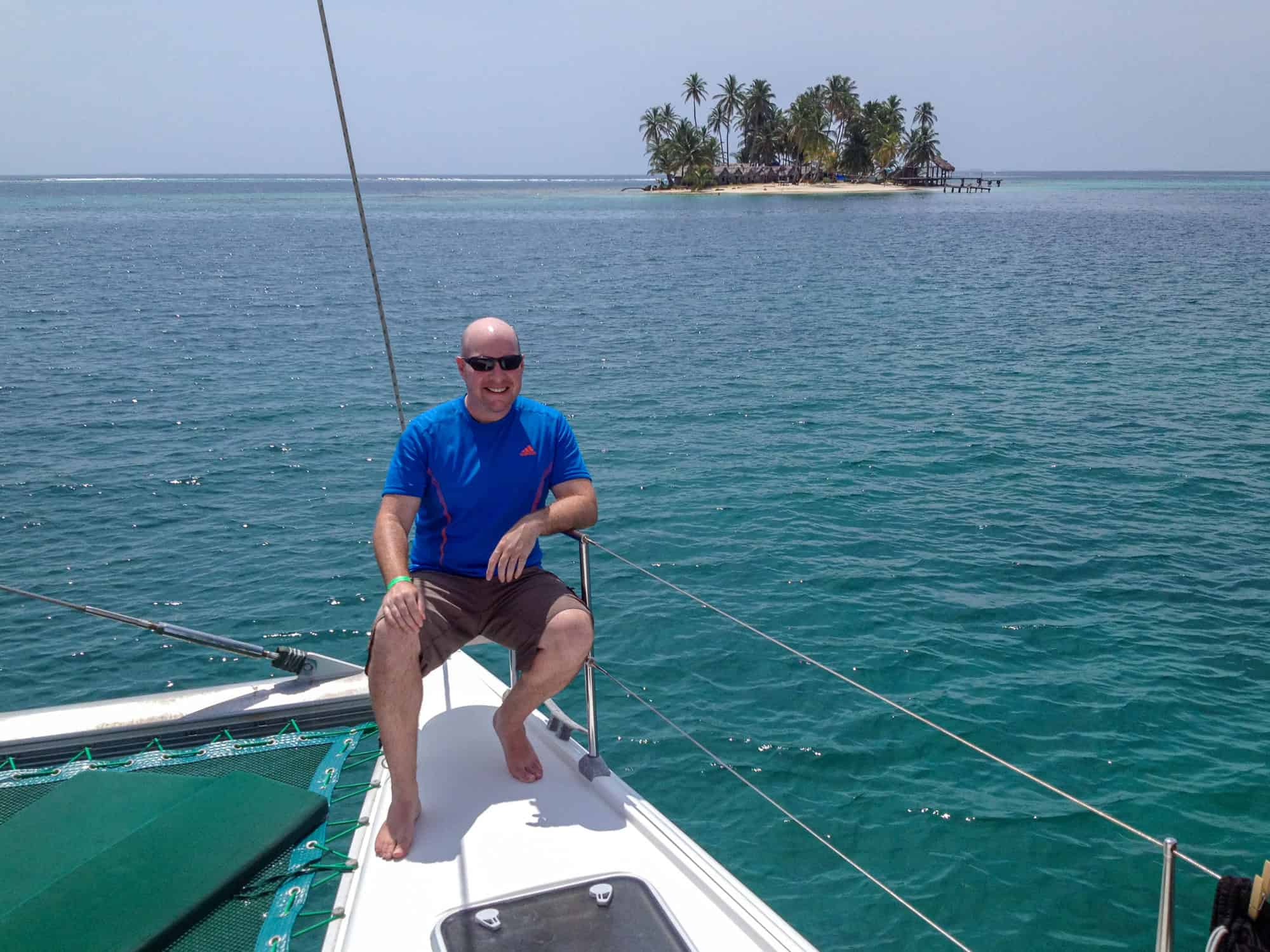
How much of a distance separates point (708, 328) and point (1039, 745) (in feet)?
67.6

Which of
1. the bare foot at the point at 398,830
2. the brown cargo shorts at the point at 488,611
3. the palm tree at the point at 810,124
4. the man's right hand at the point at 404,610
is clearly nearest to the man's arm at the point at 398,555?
the man's right hand at the point at 404,610

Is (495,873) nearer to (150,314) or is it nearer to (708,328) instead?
(708,328)

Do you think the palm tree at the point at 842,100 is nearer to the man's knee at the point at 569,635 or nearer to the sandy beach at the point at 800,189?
the sandy beach at the point at 800,189

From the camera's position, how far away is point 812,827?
6273 mm

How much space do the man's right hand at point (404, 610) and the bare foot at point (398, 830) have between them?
615 mm

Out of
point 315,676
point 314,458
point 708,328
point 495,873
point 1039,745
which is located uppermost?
point 495,873

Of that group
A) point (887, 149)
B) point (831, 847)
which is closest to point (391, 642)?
point (831, 847)

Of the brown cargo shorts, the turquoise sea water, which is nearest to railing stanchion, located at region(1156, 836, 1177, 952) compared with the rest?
the brown cargo shorts

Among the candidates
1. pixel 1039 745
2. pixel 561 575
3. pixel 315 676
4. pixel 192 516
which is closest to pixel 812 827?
pixel 1039 745

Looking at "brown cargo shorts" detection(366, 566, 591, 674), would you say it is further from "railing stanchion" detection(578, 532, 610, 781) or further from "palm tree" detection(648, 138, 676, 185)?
"palm tree" detection(648, 138, 676, 185)

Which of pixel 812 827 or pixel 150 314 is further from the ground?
pixel 812 827

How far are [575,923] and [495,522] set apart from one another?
1570 mm

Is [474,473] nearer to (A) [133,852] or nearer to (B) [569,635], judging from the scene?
(B) [569,635]

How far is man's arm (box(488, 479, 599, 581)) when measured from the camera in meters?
3.78
